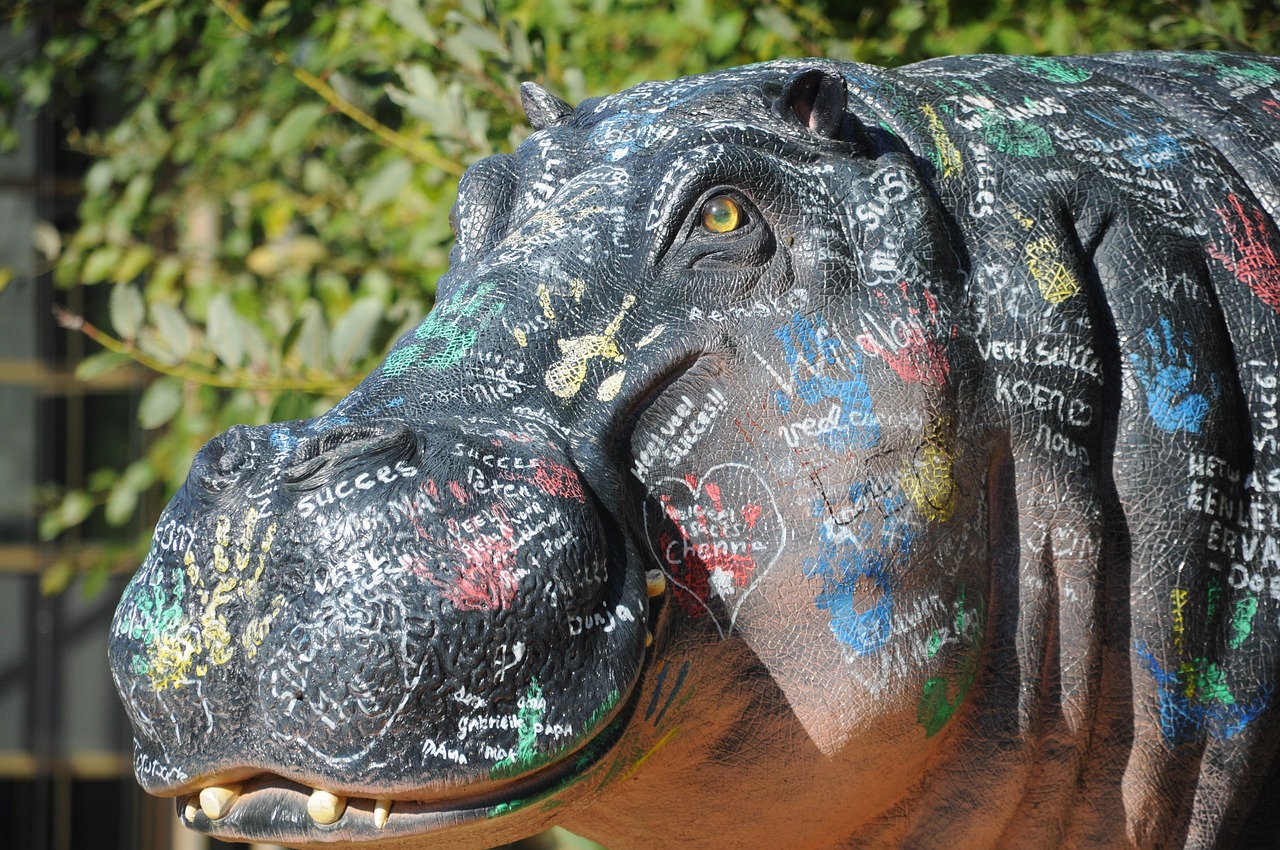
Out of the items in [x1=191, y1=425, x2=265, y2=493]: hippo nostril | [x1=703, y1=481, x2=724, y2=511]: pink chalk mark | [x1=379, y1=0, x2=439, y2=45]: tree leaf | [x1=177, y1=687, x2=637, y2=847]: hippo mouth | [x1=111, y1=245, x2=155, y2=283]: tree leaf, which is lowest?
[x1=111, y1=245, x2=155, y2=283]: tree leaf

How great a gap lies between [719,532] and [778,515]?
1.6 inches

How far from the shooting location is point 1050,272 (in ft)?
3.14

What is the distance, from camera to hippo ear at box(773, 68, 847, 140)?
3.18 feet

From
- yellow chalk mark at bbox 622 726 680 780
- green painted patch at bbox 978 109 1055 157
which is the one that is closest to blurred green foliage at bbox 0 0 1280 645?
green painted patch at bbox 978 109 1055 157

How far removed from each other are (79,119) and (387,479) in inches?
147

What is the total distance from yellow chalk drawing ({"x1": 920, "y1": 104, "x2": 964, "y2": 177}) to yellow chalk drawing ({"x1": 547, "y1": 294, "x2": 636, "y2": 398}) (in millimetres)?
263

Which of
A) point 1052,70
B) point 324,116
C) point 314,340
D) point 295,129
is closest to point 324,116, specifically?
point 324,116

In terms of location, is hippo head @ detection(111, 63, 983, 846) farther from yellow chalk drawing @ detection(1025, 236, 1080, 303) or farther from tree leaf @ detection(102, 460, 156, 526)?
tree leaf @ detection(102, 460, 156, 526)

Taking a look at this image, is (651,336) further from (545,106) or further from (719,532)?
(545,106)

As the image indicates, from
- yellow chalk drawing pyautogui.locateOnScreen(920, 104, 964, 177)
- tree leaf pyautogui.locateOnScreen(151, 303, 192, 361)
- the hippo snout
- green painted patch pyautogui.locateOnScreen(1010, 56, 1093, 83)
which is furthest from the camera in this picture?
tree leaf pyautogui.locateOnScreen(151, 303, 192, 361)

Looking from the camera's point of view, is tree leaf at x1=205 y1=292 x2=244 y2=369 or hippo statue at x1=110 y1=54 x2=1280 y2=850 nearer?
hippo statue at x1=110 y1=54 x2=1280 y2=850

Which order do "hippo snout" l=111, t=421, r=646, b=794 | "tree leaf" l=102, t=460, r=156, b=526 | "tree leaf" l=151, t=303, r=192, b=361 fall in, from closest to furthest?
"hippo snout" l=111, t=421, r=646, b=794, "tree leaf" l=151, t=303, r=192, b=361, "tree leaf" l=102, t=460, r=156, b=526

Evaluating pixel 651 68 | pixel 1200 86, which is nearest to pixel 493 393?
pixel 1200 86

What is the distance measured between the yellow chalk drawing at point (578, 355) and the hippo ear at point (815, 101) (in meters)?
0.20
